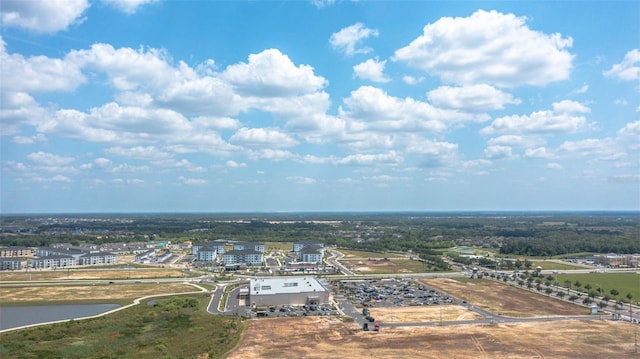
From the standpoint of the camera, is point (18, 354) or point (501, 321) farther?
point (501, 321)

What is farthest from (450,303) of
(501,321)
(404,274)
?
(404,274)

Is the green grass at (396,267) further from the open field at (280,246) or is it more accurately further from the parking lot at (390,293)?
the open field at (280,246)

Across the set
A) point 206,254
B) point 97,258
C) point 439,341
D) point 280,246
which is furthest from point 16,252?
point 439,341

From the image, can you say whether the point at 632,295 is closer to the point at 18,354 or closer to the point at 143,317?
the point at 143,317

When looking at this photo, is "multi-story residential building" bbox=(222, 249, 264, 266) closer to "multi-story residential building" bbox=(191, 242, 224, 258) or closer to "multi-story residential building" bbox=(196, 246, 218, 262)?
"multi-story residential building" bbox=(196, 246, 218, 262)

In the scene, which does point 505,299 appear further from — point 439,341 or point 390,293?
point 439,341

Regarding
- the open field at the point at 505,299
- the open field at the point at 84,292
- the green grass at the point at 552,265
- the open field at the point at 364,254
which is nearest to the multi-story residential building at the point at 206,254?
the open field at the point at 364,254

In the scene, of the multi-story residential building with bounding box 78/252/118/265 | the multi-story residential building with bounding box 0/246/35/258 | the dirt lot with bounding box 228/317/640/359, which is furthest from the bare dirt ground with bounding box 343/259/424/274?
the multi-story residential building with bounding box 0/246/35/258
